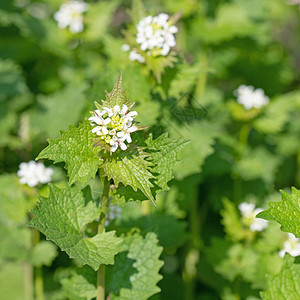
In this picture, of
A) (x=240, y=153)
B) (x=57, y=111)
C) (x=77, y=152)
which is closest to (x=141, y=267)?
(x=77, y=152)

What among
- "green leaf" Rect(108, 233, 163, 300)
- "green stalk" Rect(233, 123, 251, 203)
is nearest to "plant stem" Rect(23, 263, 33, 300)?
"green leaf" Rect(108, 233, 163, 300)

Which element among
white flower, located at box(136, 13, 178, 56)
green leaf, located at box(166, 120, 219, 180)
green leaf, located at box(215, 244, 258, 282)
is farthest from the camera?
green leaf, located at box(166, 120, 219, 180)

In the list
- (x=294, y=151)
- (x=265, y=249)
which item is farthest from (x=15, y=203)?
(x=294, y=151)

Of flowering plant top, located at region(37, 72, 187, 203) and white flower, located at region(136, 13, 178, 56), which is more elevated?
white flower, located at region(136, 13, 178, 56)

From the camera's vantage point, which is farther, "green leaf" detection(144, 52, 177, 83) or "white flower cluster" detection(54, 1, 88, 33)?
"white flower cluster" detection(54, 1, 88, 33)

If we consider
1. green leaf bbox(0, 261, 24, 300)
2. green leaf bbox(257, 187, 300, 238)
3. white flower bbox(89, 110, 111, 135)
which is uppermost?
green leaf bbox(0, 261, 24, 300)

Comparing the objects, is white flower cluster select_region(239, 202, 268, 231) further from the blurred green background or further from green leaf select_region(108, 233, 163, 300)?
green leaf select_region(108, 233, 163, 300)

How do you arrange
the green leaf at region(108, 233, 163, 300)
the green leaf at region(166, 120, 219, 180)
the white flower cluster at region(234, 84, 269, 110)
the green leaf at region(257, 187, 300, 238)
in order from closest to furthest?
1. the green leaf at region(257, 187, 300, 238)
2. the green leaf at region(108, 233, 163, 300)
3. the green leaf at region(166, 120, 219, 180)
4. the white flower cluster at region(234, 84, 269, 110)

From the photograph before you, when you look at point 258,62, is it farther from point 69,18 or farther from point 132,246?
point 132,246
